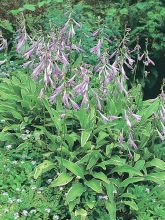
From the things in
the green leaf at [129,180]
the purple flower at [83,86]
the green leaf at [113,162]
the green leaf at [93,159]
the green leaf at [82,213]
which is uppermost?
the purple flower at [83,86]

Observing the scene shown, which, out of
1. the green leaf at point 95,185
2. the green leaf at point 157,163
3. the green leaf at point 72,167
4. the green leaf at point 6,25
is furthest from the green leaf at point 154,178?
the green leaf at point 6,25

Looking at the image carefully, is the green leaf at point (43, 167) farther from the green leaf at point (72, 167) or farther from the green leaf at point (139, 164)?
the green leaf at point (139, 164)

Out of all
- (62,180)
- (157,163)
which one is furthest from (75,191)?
(157,163)

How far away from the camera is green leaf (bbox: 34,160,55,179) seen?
5.32 m

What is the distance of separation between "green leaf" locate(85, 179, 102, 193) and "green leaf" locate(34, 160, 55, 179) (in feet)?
1.41

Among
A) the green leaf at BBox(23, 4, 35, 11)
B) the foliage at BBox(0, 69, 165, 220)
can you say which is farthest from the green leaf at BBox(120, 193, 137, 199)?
the green leaf at BBox(23, 4, 35, 11)

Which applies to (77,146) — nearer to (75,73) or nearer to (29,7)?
(75,73)

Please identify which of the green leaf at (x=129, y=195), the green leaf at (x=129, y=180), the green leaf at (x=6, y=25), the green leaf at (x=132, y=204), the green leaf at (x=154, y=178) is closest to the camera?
the green leaf at (x=132, y=204)

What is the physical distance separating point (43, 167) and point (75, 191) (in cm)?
43

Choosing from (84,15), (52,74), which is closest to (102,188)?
(52,74)

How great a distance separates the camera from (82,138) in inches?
218

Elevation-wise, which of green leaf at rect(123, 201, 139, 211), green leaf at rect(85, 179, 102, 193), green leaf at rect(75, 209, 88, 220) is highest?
green leaf at rect(85, 179, 102, 193)

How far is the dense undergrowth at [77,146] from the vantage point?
5.17 meters

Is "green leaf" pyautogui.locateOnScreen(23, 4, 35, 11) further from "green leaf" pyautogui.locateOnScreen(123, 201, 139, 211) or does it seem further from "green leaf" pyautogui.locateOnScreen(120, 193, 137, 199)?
"green leaf" pyautogui.locateOnScreen(123, 201, 139, 211)
